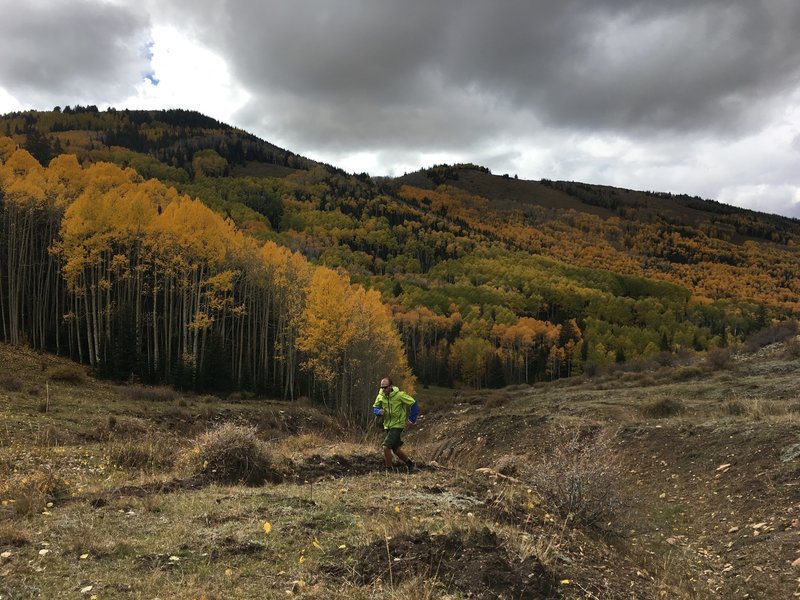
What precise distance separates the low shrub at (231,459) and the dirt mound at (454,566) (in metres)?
4.80

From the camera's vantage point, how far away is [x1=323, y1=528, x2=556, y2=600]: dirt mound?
17.1 feet

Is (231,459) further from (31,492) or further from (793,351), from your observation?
(793,351)

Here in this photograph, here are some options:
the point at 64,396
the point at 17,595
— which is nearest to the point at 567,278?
the point at 64,396

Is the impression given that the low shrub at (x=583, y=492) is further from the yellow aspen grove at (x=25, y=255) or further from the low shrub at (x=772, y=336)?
the yellow aspen grove at (x=25, y=255)

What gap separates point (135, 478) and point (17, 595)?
6008 millimetres

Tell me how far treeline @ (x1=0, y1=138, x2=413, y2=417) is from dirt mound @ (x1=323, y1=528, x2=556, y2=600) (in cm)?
2957

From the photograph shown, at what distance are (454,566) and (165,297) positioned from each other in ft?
130

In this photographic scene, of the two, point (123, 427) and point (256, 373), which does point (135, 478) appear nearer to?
point (123, 427)

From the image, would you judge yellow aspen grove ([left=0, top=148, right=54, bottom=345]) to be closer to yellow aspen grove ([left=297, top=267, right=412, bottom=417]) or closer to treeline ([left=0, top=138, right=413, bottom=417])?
treeline ([left=0, top=138, right=413, bottom=417])

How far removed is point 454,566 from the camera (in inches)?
219

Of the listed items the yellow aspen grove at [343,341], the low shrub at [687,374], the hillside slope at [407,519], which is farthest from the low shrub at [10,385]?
the low shrub at [687,374]

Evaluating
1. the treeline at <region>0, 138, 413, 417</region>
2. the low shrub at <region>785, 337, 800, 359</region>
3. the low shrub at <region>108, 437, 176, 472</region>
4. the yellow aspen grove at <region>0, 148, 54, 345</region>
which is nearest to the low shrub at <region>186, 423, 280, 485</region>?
the low shrub at <region>108, 437, 176, 472</region>

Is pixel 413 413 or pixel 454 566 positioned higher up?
pixel 413 413

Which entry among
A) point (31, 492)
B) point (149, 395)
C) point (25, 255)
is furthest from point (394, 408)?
point (25, 255)
